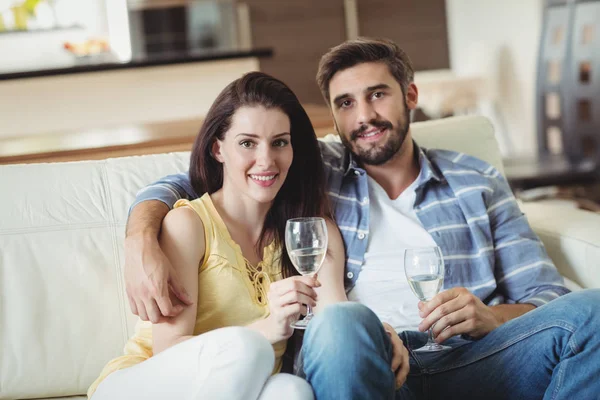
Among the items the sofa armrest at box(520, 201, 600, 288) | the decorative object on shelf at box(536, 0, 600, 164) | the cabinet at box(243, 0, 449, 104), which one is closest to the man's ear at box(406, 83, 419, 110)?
the sofa armrest at box(520, 201, 600, 288)

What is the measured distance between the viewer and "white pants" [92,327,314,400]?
1465 millimetres

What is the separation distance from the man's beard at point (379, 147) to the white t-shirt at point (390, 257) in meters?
0.07

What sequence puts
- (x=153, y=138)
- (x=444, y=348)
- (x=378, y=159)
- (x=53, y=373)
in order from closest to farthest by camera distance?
(x=444, y=348)
(x=53, y=373)
(x=378, y=159)
(x=153, y=138)

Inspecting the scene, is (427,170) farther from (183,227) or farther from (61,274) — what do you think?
(61,274)

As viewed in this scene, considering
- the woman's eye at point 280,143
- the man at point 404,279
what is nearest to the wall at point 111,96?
the man at point 404,279

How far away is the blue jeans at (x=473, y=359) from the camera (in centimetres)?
150

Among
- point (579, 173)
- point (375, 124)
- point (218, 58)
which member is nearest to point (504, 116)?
point (218, 58)

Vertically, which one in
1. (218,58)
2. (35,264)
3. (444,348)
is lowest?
(444,348)

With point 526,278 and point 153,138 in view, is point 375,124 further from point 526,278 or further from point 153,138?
point 153,138

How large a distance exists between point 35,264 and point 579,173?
249 cm

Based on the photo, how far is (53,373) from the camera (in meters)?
2.03

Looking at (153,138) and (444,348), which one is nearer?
(444,348)

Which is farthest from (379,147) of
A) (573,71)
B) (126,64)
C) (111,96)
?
(111,96)

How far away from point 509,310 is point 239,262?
66 cm
